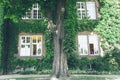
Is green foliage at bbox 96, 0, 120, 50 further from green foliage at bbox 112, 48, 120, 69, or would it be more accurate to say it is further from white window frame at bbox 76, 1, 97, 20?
white window frame at bbox 76, 1, 97, 20

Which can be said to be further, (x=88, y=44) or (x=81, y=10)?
(x=81, y=10)

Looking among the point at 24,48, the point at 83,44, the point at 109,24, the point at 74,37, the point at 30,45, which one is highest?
the point at 109,24

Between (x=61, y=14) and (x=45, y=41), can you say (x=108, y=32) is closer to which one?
(x=45, y=41)

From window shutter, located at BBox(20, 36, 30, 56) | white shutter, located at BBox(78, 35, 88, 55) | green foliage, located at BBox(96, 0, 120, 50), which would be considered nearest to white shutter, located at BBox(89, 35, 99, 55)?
white shutter, located at BBox(78, 35, 88, 55)

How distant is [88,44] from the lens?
2744cm

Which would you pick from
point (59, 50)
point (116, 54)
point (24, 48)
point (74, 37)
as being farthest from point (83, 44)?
point (59, 50)

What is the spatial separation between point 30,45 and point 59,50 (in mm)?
8749

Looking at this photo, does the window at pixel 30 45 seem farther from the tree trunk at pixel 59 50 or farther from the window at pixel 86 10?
the tree trunk at pixel 59 50

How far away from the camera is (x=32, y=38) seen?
89.7 ft

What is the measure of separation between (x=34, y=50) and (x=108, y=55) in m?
8.11

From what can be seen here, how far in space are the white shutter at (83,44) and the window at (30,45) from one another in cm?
429

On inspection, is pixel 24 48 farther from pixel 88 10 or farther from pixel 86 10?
pixel 88 10

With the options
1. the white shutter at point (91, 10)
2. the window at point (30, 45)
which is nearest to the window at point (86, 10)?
the white shutter at point (91, 10)

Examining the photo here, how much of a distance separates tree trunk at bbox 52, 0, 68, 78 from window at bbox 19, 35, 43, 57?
8.17 m
